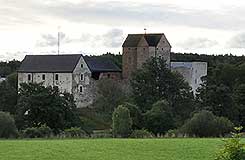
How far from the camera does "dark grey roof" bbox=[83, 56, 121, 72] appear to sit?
9603 cm

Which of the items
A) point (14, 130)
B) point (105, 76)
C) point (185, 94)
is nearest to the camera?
point (14, 130)

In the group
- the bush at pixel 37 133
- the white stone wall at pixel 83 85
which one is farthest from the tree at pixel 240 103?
the white stone wall at pixel 83 85

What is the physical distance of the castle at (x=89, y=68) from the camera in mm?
93000

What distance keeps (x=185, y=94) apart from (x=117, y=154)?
54348 mm

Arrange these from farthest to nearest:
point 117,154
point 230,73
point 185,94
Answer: point 230,73 < point 185,94 < point 117,154

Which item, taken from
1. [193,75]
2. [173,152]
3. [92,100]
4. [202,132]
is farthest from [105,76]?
[173,152]

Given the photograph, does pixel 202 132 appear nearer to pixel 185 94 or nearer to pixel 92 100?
pixel 185 94

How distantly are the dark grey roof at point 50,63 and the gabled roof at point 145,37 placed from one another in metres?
7.89

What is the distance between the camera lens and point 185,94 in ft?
265

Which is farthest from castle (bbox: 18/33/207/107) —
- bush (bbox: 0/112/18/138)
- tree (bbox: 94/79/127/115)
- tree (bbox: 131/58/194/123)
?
bush (bbox: 0/112/18/138)

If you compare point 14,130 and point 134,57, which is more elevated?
point 134,57

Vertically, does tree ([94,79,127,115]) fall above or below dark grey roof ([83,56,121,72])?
below

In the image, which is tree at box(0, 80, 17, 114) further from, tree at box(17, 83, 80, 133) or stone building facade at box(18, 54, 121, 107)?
tree at box(17, 83, 80, 133)

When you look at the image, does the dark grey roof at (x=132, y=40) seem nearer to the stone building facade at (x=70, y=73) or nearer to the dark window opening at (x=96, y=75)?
the stone building facade at (x=70, y=73)
